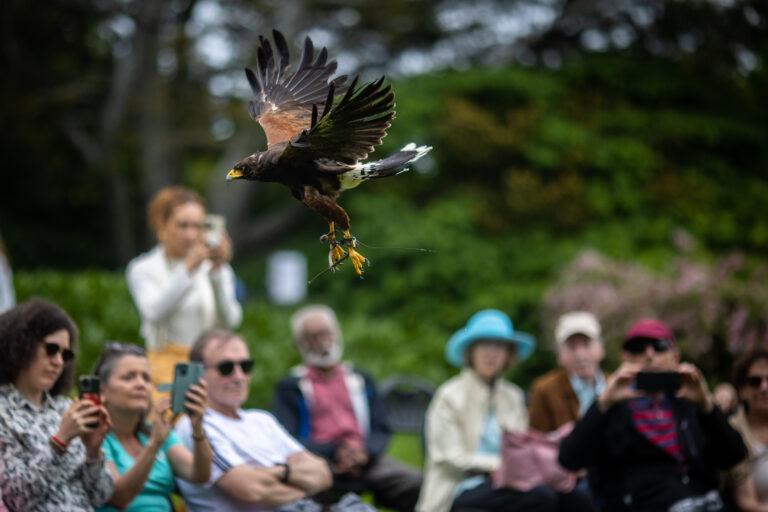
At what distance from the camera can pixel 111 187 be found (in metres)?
11.6

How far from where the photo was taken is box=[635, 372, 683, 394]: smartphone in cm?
344

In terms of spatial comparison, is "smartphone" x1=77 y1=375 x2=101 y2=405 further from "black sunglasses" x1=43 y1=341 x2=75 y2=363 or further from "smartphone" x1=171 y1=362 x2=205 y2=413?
"smartphone" x1=171 y1=362 x2=205 y2=413

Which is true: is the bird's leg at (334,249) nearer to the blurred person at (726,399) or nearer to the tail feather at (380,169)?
the tail feather at (380,169)

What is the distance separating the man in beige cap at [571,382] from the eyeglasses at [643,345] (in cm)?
75

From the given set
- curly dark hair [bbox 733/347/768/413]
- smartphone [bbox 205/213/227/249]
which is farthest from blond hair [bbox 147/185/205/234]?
curly dark hair [bbox 733/347/768/413]

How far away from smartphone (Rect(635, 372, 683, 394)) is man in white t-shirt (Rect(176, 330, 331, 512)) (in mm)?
1253

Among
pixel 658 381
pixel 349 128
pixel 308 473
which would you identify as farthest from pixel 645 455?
pixel 349 128

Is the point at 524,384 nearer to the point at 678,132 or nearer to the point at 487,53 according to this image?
the point at 678,132

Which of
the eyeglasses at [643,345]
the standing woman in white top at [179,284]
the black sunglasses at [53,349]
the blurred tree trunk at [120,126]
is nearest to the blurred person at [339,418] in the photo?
the standing woman in white top at [179,284]

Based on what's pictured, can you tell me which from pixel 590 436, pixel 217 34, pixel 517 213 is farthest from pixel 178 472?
pixel 217 34

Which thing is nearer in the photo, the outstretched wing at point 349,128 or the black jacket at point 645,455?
the outstretched wing at point 349,128

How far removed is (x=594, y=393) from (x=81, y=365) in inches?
154

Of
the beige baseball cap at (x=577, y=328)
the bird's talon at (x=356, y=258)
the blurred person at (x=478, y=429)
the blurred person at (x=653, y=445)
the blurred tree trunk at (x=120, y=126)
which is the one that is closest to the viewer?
the bird's talon at (x=356, y=258)

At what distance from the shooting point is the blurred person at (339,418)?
166 inches
